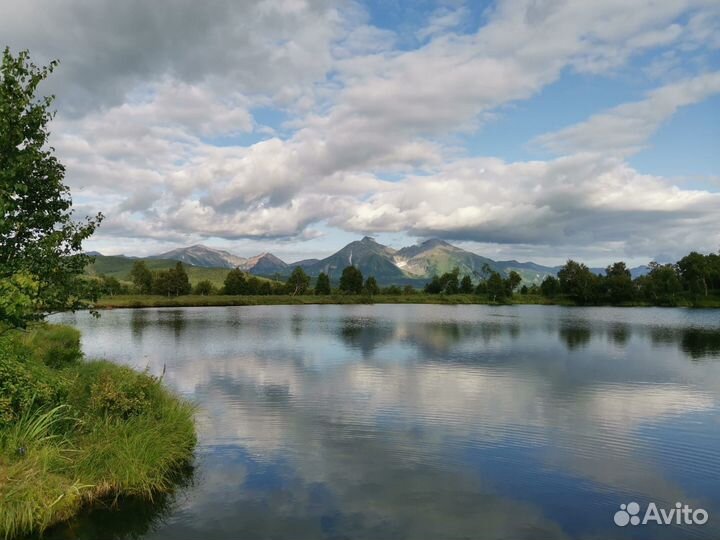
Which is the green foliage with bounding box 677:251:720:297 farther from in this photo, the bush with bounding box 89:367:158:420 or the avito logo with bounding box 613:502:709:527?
the bush with bounding box 89:367:158:420

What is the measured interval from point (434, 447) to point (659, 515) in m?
9.71

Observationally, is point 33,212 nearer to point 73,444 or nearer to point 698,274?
point 73,444

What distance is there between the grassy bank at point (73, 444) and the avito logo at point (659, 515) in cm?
1705

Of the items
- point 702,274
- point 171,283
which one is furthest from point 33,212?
Answer: point 702,274

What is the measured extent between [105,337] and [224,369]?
126 feet

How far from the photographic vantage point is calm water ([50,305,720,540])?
16.3 metres

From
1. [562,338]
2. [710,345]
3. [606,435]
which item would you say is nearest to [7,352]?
[606,435]

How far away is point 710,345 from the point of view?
66250 millimetres

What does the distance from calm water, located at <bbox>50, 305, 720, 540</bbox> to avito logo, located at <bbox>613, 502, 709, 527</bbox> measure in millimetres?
338

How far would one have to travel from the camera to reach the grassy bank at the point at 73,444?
14.8 m

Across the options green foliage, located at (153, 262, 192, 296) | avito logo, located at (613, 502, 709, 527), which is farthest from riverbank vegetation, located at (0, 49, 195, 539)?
green foliage, located at (153, 262, 192, 296)

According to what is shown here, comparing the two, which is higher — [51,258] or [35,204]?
[35,204]

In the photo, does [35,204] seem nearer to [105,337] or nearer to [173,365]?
[173,365]

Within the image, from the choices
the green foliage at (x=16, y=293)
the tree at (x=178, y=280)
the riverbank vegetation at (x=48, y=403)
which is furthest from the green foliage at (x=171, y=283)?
the green foliage at (x=16, y=293)
